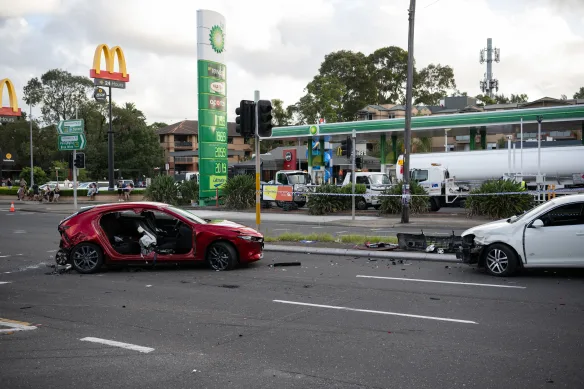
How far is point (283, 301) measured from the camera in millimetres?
9102

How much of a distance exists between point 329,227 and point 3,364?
17.3m

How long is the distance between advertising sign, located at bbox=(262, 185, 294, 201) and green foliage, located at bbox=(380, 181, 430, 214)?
5416 mm

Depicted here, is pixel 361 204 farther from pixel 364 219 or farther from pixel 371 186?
pixel 364 219

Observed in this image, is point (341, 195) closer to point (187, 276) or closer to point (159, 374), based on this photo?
point (187, 276)

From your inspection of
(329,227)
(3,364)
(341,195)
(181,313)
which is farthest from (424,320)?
(341,195)

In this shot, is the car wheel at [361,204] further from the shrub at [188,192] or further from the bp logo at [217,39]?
the bp logo at [217,39]

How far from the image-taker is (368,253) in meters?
13.9

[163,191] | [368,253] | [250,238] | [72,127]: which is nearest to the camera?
[250,238]

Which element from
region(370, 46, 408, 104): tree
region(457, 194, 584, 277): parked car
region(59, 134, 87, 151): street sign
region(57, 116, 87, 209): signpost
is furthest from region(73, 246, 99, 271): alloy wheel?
region(370, 46, 408, 104): tree

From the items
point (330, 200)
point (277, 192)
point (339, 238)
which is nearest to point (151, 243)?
point (339, 238)

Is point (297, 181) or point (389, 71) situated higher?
point (389, 71)

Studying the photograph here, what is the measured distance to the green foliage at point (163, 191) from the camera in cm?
3547

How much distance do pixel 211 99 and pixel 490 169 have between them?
52.4 ft

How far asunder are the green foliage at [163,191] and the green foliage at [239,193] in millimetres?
4709
